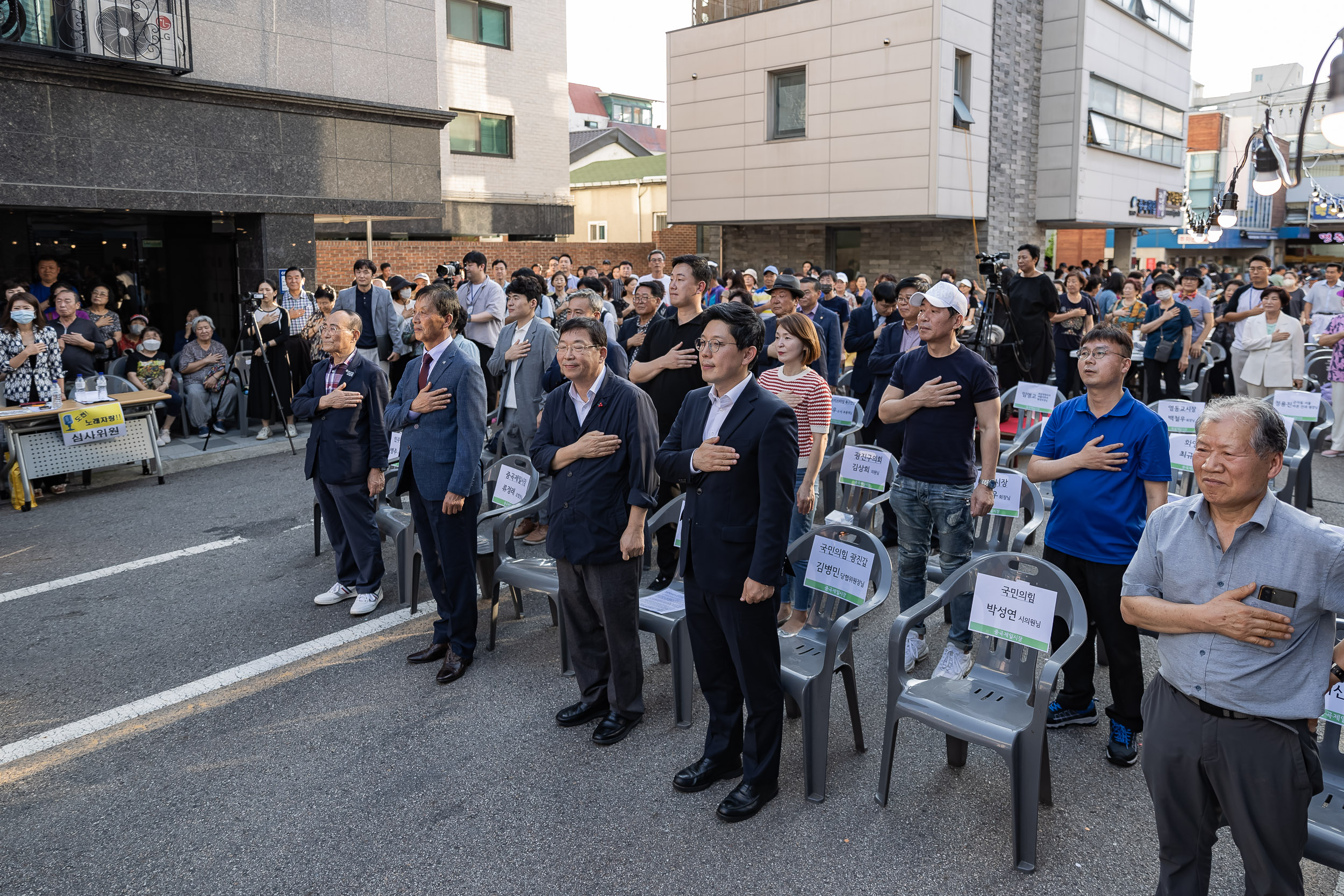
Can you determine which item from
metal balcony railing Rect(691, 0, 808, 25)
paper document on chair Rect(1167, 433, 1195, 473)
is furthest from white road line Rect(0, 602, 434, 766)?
A: metal balcony railing Rect(691, 0, 808, 25)

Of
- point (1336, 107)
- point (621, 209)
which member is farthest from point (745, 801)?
A: point (621, 209)

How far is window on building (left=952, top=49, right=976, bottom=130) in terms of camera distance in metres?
20.9

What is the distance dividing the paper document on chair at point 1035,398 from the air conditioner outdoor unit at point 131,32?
10.7 metres

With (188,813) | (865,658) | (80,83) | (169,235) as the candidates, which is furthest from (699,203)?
(188,813)

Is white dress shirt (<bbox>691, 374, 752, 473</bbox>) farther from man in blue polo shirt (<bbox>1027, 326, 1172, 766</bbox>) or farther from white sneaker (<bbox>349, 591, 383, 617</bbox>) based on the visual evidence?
white sneaker (<bbox>349, 591, 383, 617</bbox>)

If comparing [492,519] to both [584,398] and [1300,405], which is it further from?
[1300,405]

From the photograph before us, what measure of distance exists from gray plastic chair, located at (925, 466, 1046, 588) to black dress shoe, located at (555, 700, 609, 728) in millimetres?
1810

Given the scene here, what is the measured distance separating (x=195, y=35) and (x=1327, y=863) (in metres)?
13.8

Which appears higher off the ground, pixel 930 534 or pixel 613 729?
pixel 930 534

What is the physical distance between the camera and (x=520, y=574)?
5.16 meters

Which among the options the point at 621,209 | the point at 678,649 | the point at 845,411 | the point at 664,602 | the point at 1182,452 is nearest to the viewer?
the point at 678,649

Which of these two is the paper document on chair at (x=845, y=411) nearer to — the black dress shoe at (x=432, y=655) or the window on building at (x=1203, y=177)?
the black dress shoe at (x=432, y=655)

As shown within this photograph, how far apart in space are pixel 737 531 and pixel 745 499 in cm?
13

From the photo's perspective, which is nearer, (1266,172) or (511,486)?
(511,486)
